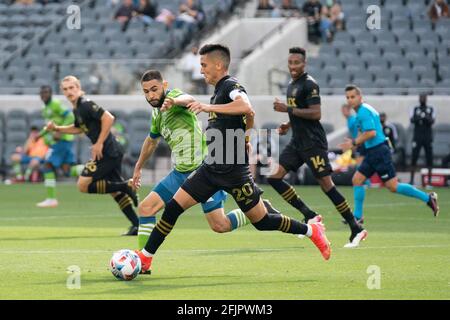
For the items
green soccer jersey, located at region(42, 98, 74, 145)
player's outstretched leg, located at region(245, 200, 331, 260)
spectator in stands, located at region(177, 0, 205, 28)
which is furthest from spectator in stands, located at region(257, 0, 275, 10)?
player's outstretched leg, located at region(245, 200, 331, 260)

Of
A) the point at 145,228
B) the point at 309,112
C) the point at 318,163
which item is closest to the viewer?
the point at 145,228

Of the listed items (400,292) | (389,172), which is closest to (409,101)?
(389,172)

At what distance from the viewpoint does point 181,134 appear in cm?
1360

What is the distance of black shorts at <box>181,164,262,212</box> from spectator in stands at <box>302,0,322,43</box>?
23.0 metres

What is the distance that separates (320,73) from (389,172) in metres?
14.8

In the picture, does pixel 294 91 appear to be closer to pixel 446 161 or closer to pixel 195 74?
pixel 195 74

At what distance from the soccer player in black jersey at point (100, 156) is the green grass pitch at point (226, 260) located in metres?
0.60

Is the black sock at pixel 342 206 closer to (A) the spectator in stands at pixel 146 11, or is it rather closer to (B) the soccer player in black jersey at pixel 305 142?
(B) the soccer player in black jersey at pixel 305 142

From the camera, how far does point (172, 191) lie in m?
13.6

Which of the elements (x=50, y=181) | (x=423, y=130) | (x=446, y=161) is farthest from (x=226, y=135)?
(x=446, y=161)

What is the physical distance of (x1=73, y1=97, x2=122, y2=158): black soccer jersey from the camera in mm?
18641

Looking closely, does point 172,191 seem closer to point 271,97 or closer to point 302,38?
point 271,97

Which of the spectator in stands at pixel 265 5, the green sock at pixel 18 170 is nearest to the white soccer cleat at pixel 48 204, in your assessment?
the green sock at pixel 18 170

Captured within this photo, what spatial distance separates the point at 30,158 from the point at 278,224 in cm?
2144
